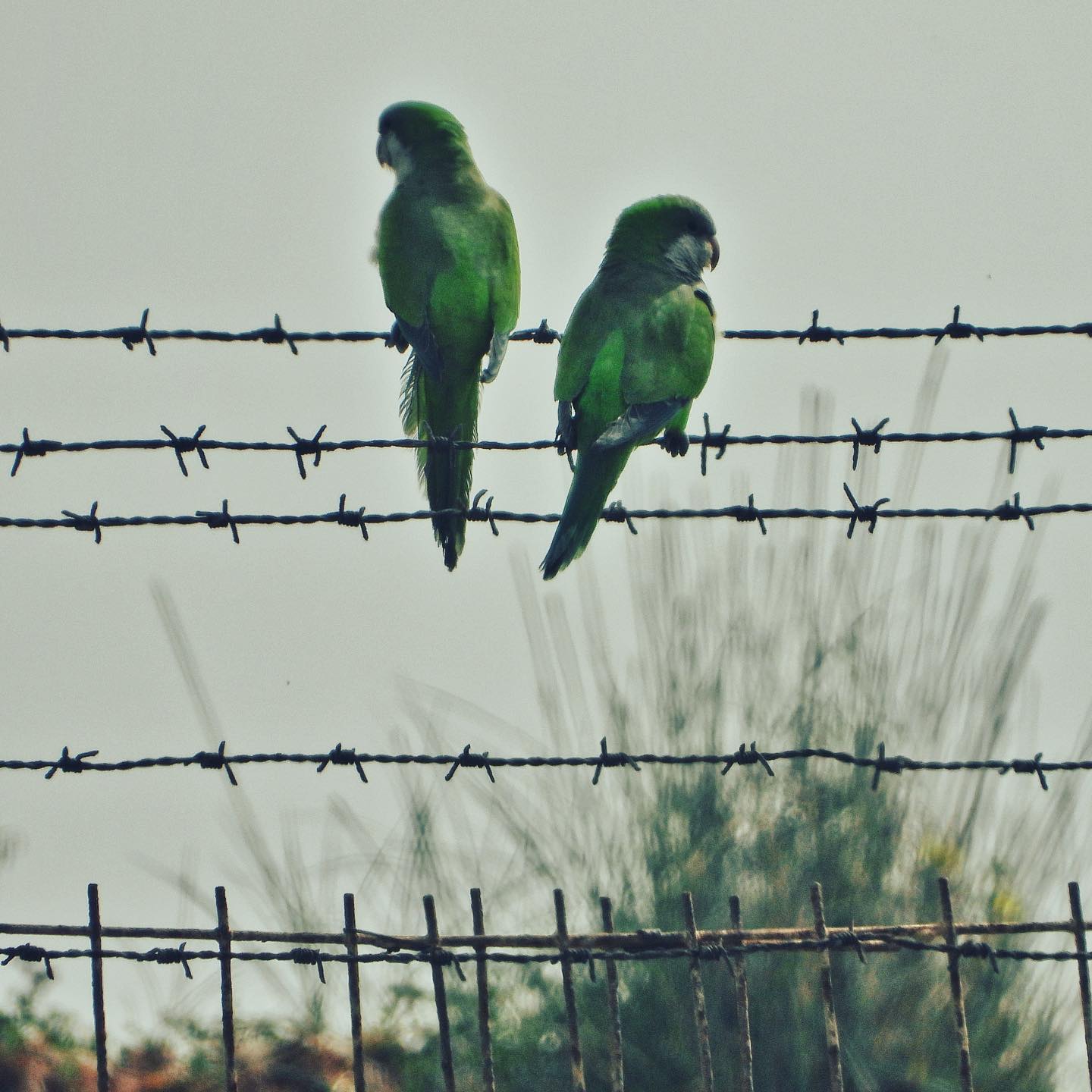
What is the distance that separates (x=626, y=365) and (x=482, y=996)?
2.34 meters

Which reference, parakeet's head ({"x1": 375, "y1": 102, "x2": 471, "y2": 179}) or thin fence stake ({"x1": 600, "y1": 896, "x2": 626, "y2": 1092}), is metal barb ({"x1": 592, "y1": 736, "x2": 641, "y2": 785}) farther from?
parakeet's head ({"x1": 375, "y1": 102, "x2": 471, "y2": 179})

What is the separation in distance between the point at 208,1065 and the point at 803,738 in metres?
3.74

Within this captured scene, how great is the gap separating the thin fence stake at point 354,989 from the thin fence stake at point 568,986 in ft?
1.42

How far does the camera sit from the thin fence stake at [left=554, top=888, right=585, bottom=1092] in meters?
3.44

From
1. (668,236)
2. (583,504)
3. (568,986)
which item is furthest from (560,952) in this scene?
(668,236)

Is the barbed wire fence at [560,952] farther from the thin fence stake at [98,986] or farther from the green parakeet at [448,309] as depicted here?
the green parakeet at [448,309]

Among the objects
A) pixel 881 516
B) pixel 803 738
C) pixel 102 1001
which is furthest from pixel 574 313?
pixel 803 738

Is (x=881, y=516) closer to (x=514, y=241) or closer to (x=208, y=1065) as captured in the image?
(x=514, y=241)

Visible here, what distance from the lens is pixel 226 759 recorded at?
140 inches

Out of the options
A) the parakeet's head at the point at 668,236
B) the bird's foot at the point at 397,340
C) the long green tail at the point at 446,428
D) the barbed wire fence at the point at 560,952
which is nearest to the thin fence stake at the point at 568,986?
the barbed wire fence at the point at 560,952

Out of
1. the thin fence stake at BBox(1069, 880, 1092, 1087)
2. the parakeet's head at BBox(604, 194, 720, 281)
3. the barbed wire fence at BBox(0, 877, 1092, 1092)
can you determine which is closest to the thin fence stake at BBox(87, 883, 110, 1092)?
the barbed wire fence at BBox(0, 877, 1092, 1092)

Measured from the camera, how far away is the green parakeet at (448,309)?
5.17 metres

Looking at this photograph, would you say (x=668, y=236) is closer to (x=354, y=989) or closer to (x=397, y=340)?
(x=397, y=340)

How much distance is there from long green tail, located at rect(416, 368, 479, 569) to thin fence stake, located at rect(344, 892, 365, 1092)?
5.98 feet
